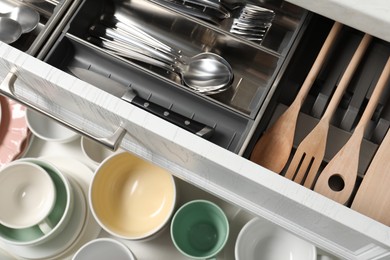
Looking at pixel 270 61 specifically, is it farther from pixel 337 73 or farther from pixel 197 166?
pixel 197 166

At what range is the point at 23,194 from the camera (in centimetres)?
105

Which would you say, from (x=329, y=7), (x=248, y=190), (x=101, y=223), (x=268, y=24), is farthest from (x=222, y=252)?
(x=329, y=7)

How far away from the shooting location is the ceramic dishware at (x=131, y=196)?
977 mm

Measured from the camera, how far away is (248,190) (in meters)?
0.68

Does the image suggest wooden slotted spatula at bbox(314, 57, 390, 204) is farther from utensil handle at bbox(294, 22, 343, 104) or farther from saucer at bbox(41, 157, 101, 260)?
saucer at bbox(41, 157, 101, 260)

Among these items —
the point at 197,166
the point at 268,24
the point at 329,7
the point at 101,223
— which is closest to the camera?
the point at 329,7

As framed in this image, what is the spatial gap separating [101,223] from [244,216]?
0.93 ft

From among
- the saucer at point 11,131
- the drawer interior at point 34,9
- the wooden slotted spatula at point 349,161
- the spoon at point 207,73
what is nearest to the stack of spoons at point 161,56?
the spoon at point 207,73

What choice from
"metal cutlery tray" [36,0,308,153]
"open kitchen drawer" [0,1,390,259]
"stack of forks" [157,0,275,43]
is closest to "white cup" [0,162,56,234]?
"open kitchen drawer" [0,1,390,259]

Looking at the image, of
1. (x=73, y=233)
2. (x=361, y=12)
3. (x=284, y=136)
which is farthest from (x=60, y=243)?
(x=361, y=12)

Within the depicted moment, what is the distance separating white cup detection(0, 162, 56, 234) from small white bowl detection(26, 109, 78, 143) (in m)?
0.09

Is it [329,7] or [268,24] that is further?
[268,24]

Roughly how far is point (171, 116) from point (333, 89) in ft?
0.82

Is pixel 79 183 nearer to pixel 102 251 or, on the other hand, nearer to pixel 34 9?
pixel 102 251
